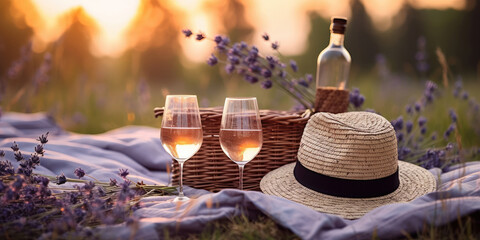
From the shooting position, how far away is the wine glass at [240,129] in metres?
1.82

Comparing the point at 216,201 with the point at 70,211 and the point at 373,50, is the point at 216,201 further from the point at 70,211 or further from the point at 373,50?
the point at 373,50

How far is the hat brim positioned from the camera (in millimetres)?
1842

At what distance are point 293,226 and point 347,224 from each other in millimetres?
224

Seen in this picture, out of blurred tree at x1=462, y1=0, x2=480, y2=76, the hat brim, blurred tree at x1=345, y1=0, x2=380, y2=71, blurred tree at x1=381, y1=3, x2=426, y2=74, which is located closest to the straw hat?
the hat brim

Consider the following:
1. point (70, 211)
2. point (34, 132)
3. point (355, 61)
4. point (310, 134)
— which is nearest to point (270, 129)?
point (310, 134)

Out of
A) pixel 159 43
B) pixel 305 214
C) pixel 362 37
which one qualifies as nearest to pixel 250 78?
pixel 305 214

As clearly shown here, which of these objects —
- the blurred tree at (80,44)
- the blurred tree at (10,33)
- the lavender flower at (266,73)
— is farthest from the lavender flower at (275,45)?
the blurred tree at (10,33)

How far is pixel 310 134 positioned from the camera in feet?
6.72

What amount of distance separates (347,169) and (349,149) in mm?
89

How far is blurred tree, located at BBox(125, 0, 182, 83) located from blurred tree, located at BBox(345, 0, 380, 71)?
3.23m

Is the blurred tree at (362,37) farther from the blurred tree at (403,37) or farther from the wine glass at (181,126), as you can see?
the wine glass at (181,126)

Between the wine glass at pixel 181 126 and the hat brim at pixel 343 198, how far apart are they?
445mm

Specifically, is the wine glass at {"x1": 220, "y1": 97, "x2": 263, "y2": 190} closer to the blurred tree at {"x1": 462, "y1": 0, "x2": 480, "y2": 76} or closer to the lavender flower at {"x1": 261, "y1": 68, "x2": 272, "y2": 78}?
the lavender flower at {"x1": 261, "y1": 68, "x2": 272, "y2": 78}

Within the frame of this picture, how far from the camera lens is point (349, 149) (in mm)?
1920
